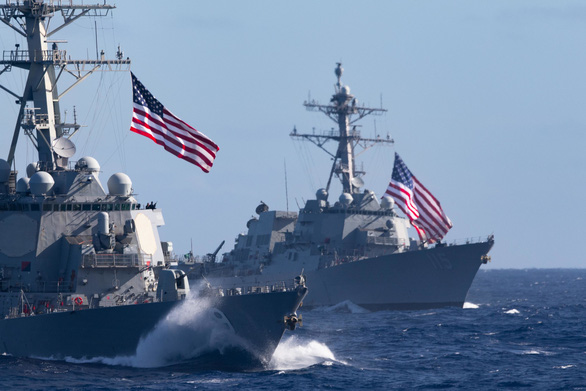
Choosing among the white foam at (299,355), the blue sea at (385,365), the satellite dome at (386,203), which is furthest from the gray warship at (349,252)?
the white foam at (299,355)

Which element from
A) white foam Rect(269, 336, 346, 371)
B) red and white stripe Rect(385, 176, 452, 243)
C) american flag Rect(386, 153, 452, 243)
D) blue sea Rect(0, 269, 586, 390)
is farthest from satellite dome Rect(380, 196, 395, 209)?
white foam Rect(269, 336, 346, 371)

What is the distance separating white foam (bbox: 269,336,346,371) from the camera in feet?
73.0

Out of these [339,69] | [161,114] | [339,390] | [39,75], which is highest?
[339,69]

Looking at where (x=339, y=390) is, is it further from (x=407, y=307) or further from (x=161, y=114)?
(x=407, y=307)

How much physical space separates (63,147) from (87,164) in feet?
2.56

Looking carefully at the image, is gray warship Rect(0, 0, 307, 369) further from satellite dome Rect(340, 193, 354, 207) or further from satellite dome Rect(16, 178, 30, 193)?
satellite dome Rect(340, 193, 354, 207)

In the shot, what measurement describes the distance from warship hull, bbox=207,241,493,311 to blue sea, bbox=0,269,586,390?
838 cm

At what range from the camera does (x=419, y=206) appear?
3897 centimetres

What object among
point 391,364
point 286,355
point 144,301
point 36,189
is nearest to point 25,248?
point 36,189

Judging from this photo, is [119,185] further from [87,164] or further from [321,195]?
[321,195]

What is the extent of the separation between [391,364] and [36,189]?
33.1 ft

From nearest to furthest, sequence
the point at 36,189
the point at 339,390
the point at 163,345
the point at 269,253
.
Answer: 1. the point at 339,390
2. the point at 163,345
3. the point at 36,189
4. the point at 269,253

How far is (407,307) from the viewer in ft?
140

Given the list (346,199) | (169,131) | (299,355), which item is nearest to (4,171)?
(169,131)
